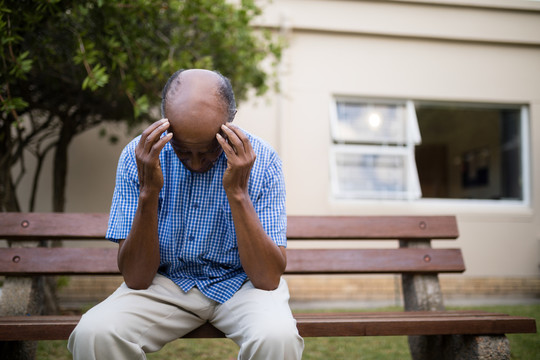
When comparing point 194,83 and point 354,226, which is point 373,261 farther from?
point 194,83

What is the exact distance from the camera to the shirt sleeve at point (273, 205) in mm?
2062

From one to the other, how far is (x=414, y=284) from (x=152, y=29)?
3096 millimetres

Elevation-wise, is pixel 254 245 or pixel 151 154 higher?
pixel 151 154

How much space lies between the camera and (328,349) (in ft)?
12.1

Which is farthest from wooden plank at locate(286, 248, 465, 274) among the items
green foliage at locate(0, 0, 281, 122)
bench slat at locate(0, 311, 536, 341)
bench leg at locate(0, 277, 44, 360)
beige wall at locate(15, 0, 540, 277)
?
beige wall at locate(15, 0, 540, 277)

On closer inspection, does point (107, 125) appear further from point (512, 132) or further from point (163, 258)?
point (512, 132)

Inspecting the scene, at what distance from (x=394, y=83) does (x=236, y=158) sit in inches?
201

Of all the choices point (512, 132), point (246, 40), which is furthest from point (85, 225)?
point (512, 132)

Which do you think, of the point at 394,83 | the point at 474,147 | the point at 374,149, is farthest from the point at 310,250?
the point at 474,147

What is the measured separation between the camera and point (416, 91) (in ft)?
21.5

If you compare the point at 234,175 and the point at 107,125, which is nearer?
the point at 234,175

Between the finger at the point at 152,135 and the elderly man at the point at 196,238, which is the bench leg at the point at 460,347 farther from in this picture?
the finger at the point at 152,135

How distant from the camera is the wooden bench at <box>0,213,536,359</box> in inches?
87.4

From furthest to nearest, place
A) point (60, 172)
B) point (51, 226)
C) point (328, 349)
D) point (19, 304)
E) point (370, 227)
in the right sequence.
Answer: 1. point (60, 172)
2. point (328, 349)
3. point (370, 227)
4. point (51, 226)
5. point (19, 304)
